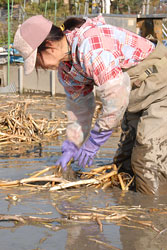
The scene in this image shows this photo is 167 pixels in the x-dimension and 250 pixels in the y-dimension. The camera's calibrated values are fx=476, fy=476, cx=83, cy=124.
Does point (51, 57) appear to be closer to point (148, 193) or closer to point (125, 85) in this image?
point (125, 85)

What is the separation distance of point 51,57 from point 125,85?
677 mm

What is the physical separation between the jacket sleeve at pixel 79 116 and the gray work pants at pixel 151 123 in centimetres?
Result: 44

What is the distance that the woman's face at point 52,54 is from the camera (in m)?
4.03

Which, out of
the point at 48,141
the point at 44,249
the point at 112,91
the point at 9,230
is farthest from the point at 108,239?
the point at 48,141

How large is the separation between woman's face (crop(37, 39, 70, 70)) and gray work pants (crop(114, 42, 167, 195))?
0.79m

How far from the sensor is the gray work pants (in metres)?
4.58

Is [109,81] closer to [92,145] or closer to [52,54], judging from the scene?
[52,54]

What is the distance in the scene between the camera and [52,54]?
4059mm

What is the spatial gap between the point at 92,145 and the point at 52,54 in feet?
3.45

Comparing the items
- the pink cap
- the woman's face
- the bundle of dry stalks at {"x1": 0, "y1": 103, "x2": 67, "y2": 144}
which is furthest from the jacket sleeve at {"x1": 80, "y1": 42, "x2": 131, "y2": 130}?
the bundle of dry stalks at {"x1": 0, "y1": 103, "x2": 67, "y2": 144}

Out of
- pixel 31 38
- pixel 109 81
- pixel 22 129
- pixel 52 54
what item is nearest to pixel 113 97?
pixel 109 81

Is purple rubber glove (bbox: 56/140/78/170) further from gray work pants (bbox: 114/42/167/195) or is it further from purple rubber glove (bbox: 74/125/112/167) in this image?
gray work pants (bbox: 114/42/167/195)

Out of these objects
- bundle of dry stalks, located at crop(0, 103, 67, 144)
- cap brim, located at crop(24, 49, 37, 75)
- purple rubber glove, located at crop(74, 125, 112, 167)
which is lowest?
bundle of dry stalks, located at crop(0, 103, 67, 144)

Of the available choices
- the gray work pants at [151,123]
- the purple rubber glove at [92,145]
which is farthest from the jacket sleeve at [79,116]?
the gray work pants at [151,123]
